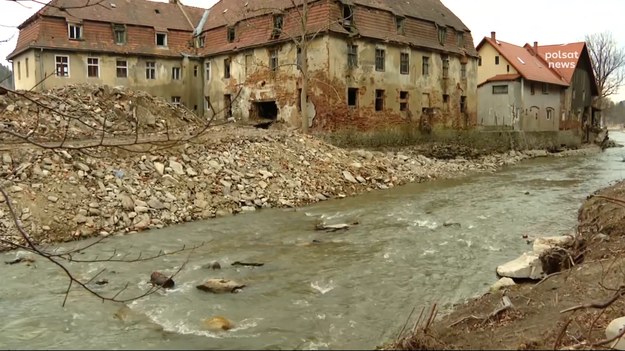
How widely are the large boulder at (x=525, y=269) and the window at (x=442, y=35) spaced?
1068 inches

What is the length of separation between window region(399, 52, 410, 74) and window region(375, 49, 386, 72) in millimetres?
1597

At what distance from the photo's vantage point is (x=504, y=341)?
512cm

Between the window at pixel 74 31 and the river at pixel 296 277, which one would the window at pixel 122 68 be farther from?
the river at pixel 296 277

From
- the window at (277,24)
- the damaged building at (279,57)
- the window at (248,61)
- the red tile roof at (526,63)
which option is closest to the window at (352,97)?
the damaged building at (279,57)

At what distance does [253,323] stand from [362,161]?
1535 centimetres

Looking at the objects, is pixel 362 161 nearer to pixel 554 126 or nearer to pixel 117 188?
pixel 117 188

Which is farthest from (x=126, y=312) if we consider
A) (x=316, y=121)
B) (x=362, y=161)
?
(x=316, y=121)

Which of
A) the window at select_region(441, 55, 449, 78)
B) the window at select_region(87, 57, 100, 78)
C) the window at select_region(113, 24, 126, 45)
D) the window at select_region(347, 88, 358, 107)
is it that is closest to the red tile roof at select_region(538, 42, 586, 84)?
the window at select_region(441, 55, 449, 78)

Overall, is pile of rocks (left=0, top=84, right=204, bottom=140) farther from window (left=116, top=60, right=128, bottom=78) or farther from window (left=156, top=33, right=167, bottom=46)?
window (left=156, top=33, right=167, bottom=46)

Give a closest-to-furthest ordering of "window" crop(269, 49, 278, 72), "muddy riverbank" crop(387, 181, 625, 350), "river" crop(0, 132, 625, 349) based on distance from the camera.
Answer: "muddy riverbank" crop(387, 181, 625, 350) < "river" crop(0, 132, 625, 349) < "window" crop(269, 49, 278, 72)

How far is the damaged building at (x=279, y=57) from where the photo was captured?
26.4 m

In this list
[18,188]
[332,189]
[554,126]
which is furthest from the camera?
[554,126]

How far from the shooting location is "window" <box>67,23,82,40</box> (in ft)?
100

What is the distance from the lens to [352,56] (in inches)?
1067
